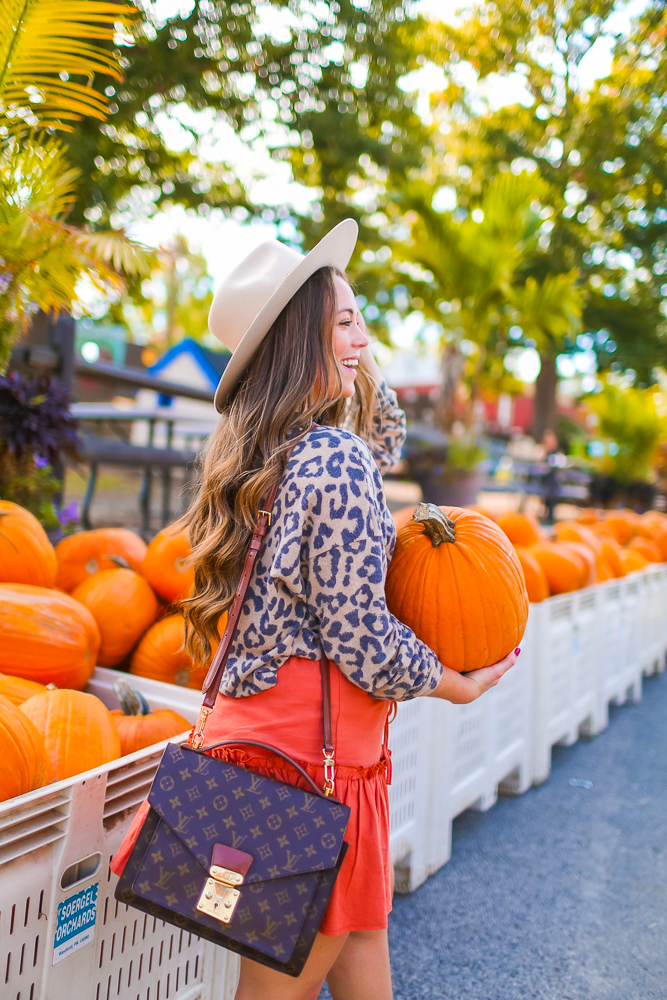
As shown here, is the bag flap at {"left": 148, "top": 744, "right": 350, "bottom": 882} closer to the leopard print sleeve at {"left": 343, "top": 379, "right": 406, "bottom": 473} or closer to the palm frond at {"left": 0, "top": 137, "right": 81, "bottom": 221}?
the leopard print sleeve at {"left": 343, "top": 379, "right": 406, "bottom": 473}

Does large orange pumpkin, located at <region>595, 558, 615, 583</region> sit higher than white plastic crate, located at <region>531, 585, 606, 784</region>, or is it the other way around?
large orange pumpkin, located at <region>595, 558, 615, 583</region>

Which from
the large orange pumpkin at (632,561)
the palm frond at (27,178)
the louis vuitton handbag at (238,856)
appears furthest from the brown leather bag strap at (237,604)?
the large orange pumpkin at (632,561)

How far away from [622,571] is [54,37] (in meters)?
4.31

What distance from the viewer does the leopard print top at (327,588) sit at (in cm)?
136

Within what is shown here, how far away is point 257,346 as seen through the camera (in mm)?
1589

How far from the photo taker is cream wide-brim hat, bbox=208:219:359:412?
5.10 ft

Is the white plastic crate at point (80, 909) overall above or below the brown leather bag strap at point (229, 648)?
below

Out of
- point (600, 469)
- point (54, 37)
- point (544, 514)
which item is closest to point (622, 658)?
point (54, 37)

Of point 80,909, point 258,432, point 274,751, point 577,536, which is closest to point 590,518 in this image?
point 577,536

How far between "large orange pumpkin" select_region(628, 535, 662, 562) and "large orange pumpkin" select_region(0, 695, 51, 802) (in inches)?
211

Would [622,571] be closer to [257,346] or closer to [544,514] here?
[257,346]

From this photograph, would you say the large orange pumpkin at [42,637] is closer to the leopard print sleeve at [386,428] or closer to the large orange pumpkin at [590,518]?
the leopard print sleeve at [386,428]

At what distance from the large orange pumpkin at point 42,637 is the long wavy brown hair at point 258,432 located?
2.10 ft

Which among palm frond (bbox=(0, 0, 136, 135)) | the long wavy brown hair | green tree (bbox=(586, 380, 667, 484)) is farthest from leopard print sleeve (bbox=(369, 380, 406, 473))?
green tree (bbox=(586, 380, 667, 484))
